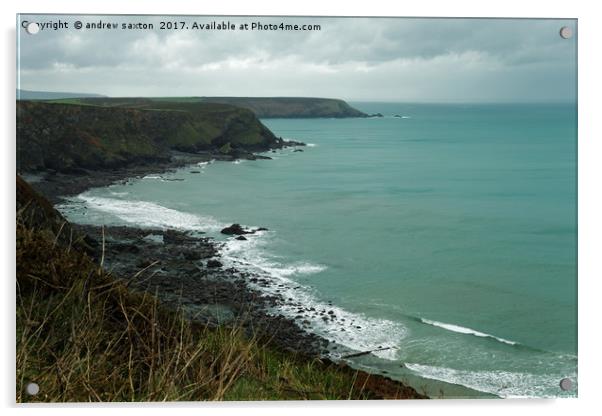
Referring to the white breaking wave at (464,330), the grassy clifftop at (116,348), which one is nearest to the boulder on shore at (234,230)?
the grassy clifftop at (116,348)

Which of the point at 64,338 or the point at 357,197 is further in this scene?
the point at 357,197

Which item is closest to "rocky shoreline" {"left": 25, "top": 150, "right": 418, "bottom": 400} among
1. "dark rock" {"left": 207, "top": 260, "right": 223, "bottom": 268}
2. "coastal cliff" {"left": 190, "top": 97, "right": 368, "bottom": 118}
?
"dark rock" {"left": 207, "top": 260, "right": 223, "bottom": 268}

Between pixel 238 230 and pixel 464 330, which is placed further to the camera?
pixel 238 230

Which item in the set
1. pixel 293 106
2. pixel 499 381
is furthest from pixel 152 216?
pixel 499 381

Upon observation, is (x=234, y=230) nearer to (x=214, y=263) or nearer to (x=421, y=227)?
(x=214, y=263)

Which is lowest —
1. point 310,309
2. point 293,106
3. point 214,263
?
point 310,309

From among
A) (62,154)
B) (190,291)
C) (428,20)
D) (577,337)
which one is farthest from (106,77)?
(577,337)

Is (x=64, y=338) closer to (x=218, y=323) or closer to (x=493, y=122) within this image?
(x=218, y=323)
